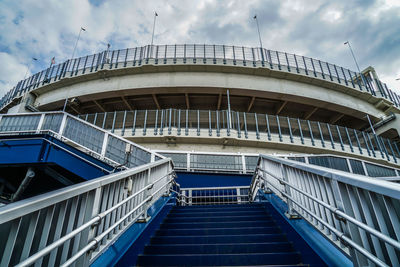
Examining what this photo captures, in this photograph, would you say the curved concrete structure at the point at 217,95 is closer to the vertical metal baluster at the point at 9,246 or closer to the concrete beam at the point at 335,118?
the concrete beam at the point at 335,118

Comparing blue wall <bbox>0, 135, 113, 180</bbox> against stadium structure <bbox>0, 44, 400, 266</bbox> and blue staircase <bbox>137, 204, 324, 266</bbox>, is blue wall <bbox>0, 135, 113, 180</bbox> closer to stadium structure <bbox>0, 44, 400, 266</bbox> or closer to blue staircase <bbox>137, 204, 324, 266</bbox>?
stadium structure <bbox>0, 44, 400, 266</bbox>

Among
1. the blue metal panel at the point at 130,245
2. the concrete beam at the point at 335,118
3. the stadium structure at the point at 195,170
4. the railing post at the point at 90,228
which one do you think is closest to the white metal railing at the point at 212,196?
the stadium structure at the point at 195,170

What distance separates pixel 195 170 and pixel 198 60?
1111cm

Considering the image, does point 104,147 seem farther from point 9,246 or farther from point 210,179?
point 9,246

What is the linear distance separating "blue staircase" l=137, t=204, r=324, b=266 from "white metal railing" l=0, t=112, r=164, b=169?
309 cm

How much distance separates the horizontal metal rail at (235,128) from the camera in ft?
49.5

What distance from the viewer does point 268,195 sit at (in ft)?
15.9

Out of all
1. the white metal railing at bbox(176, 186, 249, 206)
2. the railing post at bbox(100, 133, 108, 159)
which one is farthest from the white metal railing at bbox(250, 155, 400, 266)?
the railing post at bbox(100, 133, 108, 159)

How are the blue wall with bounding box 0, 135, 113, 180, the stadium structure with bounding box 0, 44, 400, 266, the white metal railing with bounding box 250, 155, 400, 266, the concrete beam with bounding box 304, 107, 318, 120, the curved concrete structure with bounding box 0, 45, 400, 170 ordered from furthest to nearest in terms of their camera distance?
1. the concrete beam with bounding box 304, 107, 318, 120
2. the curved concrete structure with bounding box 0, 45, 400, 170
3. the blue wall with bounding box 0, 135, 113, 180
4. the stadium structure with bounding box 0, 44, 400, 266
5. the white metal railing with bounding box 250, 155, 400, 266

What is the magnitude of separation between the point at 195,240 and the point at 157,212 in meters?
0.97

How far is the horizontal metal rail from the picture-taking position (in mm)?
15094

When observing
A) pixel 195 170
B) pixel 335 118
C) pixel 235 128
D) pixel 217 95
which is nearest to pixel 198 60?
pixel 217 95

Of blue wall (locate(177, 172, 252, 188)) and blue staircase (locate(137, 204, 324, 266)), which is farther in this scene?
blue wall (locate(177, 172, 252, 188))

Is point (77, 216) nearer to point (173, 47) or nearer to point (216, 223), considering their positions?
point (216, 223)
